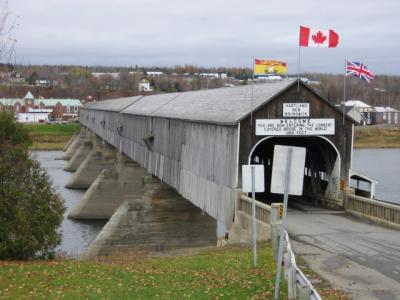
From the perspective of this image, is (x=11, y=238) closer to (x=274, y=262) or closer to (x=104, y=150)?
(x=274, y=262)

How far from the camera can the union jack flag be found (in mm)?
22562

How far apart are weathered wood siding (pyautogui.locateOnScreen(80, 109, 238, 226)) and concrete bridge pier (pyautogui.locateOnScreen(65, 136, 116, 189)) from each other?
28.0 metres

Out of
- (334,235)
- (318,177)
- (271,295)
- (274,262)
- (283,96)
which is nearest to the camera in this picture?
(271,295)

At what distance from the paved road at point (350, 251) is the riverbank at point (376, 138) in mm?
86036

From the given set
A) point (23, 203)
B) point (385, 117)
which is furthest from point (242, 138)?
point (385, 117)

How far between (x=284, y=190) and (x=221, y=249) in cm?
774

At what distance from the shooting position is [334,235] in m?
17.1

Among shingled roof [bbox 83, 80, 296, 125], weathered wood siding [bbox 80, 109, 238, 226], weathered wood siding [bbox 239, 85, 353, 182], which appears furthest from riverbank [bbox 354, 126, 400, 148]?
weathered wood siding [bbox 239, 85, 353, 182]

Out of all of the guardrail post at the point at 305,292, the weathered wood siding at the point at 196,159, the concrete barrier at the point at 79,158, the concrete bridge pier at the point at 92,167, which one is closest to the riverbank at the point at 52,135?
the concrete barrier at the point at 79,158

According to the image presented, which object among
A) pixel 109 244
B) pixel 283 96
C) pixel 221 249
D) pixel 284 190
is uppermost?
pixel 283 96

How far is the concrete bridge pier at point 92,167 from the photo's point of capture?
62.8m

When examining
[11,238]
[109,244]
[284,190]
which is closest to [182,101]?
[109,244]

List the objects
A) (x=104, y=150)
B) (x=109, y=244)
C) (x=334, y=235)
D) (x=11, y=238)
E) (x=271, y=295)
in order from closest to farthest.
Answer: (x=271, y=295), (x=11, y=238), (x=334, y=235), (x=109, y=244), (x=104, y=150)

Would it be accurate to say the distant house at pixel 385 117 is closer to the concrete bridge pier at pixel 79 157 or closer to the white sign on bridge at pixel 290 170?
the concrete bridge pier at pixel 79 157
